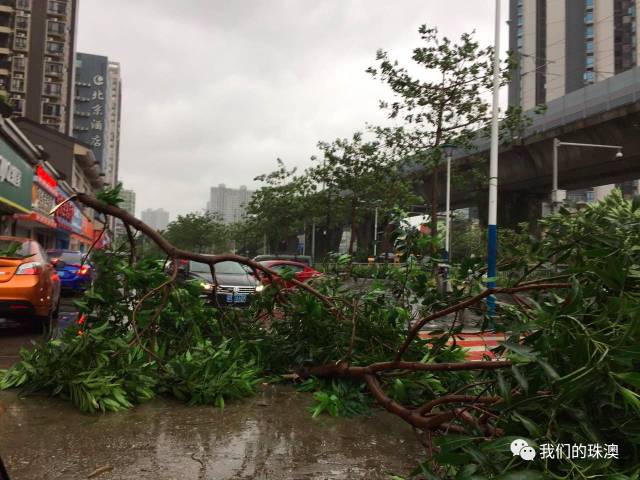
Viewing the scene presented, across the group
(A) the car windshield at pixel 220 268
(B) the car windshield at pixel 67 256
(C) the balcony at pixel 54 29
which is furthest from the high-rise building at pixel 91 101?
(A) the car windshield at pixel 220 268

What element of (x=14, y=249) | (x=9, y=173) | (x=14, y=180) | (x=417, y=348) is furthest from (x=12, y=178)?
(x=417, y=348)

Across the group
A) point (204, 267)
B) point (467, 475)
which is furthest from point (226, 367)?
point (204, 267)

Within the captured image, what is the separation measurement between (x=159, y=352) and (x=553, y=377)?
380cm

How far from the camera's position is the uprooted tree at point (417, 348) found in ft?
6.16

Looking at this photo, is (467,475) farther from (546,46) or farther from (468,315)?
(546,46)

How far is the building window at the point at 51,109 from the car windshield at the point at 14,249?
71380 mm

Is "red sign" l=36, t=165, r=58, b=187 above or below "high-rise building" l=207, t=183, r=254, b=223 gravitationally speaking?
below

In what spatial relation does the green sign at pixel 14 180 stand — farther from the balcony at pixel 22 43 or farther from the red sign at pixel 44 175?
the balcony at pixel 22 43

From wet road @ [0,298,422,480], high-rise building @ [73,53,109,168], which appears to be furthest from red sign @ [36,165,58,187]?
high-rise building @ [73,53,109,168]

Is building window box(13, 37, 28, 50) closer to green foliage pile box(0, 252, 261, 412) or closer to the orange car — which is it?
the orange car

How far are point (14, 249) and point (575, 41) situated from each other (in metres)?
96.9

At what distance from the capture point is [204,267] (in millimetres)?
11797

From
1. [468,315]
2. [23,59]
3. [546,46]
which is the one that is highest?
[546,46]

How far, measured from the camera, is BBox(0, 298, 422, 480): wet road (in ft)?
9.86
